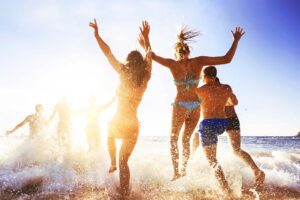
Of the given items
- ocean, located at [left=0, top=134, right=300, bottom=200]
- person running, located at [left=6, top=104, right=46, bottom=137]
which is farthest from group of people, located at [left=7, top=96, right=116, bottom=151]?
ocean, located at [left=0, top=134, right=300, bottom=200]

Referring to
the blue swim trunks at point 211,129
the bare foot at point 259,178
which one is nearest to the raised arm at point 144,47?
the blue swim trunks at point 211,129

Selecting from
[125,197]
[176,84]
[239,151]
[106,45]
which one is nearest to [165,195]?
[125,197]

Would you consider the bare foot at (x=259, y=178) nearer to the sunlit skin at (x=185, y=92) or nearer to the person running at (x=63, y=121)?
the sunlit skin at (x=185, y=92)

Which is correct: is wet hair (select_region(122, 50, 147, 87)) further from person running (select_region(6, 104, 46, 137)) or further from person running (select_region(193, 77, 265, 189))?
person running (select_region(6, 104, 46, 137))

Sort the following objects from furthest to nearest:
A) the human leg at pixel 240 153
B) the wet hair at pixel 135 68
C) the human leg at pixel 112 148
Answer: the human leg at pixel 240 153
the human leg at pixel 112 148
the wet hair at pixel 135 68

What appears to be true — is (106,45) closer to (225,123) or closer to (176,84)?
(176,84)

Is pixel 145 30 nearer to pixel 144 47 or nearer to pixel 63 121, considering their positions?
pixel 144 47

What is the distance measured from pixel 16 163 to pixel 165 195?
214 inches

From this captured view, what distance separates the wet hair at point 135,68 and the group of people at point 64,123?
6300mm

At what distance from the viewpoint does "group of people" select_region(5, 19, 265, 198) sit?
15.9 feet

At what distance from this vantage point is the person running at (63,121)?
11844mm

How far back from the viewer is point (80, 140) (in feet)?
40.2

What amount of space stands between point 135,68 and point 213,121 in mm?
1568

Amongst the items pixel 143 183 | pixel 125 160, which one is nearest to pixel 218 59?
pixel 125 160
